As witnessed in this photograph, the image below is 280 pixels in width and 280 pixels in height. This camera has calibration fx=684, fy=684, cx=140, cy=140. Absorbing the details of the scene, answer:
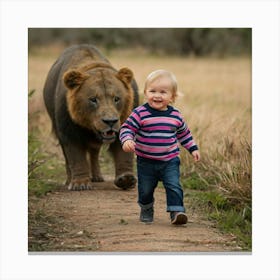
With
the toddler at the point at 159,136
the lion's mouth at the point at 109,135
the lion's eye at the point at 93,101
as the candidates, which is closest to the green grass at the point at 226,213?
the toddler at the point at 159,136

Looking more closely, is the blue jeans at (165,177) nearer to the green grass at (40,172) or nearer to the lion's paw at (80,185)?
the green grass at (40,172)

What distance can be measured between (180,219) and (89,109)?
1576 mm

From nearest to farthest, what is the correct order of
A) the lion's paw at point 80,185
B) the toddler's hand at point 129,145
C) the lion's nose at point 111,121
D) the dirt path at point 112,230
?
the toddler's hand at point 129,145, the dirt path at point 112,230, the lion's nose at point 111,121, the lion's paw at point 80,185

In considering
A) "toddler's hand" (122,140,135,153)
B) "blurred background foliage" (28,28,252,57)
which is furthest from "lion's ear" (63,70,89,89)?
"blurred background foliage" (28,28,252,57)

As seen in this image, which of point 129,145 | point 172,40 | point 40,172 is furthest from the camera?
point 172,40

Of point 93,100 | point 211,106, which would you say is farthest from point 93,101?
point 211,106

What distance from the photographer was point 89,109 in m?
6.21

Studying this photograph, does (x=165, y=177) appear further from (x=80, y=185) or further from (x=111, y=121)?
(x=80, y=185)

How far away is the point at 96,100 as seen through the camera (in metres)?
6.19

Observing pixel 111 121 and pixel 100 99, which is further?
pixel 100 99

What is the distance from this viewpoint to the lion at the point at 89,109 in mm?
6146

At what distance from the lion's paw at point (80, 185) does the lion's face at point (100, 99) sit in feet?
1.85
